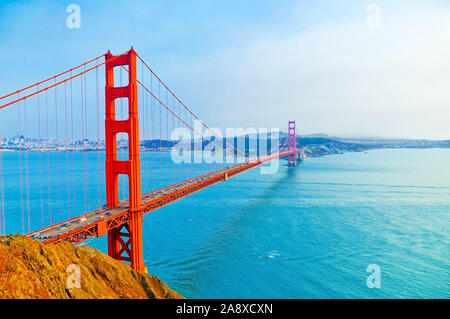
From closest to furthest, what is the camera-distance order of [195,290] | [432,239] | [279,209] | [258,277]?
[195,290] → [258,277] → [432,239] → [279,209]

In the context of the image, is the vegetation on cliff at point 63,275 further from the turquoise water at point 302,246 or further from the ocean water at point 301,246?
the turquoise water at point 302,246

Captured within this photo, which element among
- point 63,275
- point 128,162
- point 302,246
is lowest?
point 302,246

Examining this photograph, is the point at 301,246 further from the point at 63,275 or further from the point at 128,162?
the point at 63,275

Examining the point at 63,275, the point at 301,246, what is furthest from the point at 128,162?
the point at 301,246

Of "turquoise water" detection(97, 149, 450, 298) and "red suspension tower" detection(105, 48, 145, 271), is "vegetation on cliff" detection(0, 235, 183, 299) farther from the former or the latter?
"turquoise water" detection(97, 149, 450, 298)
